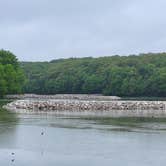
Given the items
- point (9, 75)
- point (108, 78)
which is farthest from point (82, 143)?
point (108, 78)

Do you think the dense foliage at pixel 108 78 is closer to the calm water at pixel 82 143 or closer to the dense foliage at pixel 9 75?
the dense foliage at pixel 9 75

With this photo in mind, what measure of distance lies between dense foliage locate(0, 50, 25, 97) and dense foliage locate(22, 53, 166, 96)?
34279 millimetres

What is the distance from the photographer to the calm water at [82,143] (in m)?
27.3

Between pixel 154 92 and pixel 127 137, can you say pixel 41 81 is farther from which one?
pixel 127 137

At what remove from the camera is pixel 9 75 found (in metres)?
107

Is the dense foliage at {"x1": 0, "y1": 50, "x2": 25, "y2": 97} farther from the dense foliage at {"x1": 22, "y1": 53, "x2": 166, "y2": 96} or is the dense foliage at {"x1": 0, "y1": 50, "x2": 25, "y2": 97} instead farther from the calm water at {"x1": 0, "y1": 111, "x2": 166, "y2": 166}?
the calm water at {"x1": 0, "y1": 111, "x2": 166, "y2": 166}

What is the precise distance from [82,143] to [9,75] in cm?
7449

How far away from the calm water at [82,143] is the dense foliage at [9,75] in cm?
5882

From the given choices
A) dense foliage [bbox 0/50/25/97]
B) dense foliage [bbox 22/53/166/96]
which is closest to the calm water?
dense foliage [bbox 0/50/25/97]

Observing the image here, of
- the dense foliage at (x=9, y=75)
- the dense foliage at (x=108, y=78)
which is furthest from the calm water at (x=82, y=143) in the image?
the dense foliage at (x=108, y=78)

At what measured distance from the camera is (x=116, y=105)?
73.6 metres

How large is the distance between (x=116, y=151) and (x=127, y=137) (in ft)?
20.3

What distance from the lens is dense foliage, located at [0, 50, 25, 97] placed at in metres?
105

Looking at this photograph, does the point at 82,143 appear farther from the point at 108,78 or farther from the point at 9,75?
the point at 108,78
